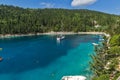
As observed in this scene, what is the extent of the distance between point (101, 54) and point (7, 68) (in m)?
30.2

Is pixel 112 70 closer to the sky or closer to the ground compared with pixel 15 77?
closer to the sky

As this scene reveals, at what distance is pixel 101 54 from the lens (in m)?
46.3

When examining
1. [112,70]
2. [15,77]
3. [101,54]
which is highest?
[101,54]

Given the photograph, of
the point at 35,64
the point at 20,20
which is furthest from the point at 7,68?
the point at 20,20

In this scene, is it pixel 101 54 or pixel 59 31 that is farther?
pixel 59 31

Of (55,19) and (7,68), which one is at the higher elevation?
(55,19)

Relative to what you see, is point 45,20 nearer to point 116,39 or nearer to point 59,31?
point 59,31

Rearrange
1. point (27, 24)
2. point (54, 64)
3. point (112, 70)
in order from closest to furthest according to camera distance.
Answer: point (112, 70)
point (54, 64)
point (27, 24)

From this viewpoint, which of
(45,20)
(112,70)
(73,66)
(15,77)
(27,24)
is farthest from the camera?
(45,20)

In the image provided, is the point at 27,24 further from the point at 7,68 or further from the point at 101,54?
the point at 101,54

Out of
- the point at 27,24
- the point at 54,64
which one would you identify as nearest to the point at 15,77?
the point at 54,64

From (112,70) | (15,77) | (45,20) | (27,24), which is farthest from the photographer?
(45,20)

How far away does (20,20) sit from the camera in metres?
182

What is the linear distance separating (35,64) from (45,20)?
12457 cm
